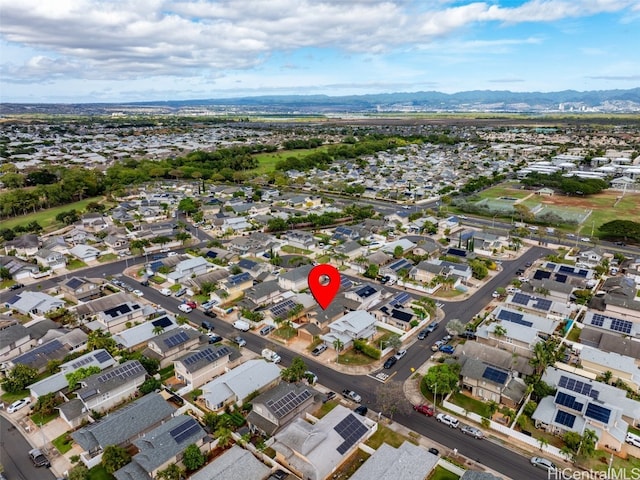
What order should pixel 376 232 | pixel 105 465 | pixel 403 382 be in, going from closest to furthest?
pixel 105 465
pixel 403 382
pixel 376 232

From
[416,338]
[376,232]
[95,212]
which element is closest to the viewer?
[416,338]

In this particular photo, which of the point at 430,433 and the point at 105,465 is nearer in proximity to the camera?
the point at 105,465

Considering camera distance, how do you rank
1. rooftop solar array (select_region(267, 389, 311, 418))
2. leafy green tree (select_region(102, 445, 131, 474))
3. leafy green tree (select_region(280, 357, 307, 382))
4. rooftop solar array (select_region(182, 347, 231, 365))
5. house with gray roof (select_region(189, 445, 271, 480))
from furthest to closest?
rooftop solar array (select_region(182, 347, 231, 365)) → leafy green tree (select_region(280, 357, 307, 382)) → rooftop solar array (select_region(267, 389, 311, 418)) → leafy green tree (select_region(102, 445, 131, 474)) → house with gray roof (select_region(189, 445, 271, 480))

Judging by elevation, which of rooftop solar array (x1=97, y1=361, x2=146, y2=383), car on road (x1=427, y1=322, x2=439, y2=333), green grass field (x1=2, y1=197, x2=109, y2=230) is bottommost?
car on road (x1=427, y1=322, x2=439, y2=333)

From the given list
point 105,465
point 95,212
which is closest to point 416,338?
point 105,465

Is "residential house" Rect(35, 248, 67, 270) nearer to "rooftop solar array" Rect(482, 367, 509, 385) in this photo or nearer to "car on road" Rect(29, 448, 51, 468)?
"car on road" Rect(29, 448, 51, 468)

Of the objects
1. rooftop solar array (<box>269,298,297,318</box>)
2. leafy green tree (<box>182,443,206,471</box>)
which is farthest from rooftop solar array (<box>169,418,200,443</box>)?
rooftop solar array (<box>269,298,297,318</box>)

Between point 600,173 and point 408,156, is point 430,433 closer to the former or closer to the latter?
point 600,173
